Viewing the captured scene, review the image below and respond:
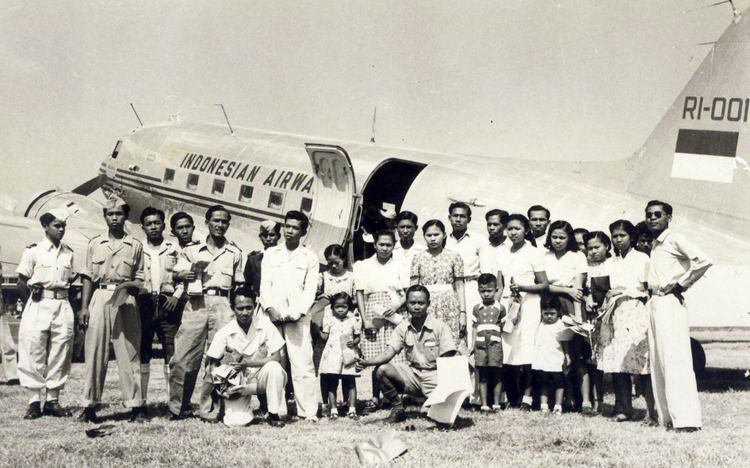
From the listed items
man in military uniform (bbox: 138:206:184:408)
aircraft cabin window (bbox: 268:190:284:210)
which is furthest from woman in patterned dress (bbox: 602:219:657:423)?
aircraft cabin window (bbox: 268:190:284:210)

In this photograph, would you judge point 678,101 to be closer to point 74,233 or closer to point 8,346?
point 8,346

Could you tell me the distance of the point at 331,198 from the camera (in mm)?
9828

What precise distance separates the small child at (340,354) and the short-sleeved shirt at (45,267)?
2.53 meters

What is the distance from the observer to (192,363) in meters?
6.57

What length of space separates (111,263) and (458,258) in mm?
3151

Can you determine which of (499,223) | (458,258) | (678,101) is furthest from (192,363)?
(678,101)

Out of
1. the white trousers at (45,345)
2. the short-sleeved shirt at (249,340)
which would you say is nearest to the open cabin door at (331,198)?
the short-sleeved shirt at (249,340)

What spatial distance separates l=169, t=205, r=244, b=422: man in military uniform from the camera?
6496 mm

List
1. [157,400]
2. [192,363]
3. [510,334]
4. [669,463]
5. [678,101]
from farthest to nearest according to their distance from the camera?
[678,101] < [157,400] < [510,334] < [192,363] < [669,463]

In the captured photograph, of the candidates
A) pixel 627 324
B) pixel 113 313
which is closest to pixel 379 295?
pixel 627 324

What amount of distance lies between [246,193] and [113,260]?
290 inches

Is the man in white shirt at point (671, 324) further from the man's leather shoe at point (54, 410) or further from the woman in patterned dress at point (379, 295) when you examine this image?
the man's leather shoe at point (54, 410)

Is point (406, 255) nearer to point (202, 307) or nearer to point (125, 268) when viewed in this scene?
point (202, 307)

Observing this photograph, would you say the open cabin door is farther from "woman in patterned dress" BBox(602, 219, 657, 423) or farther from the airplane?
"woman in patterned dress" BBox(602, 219, 657, 423)
